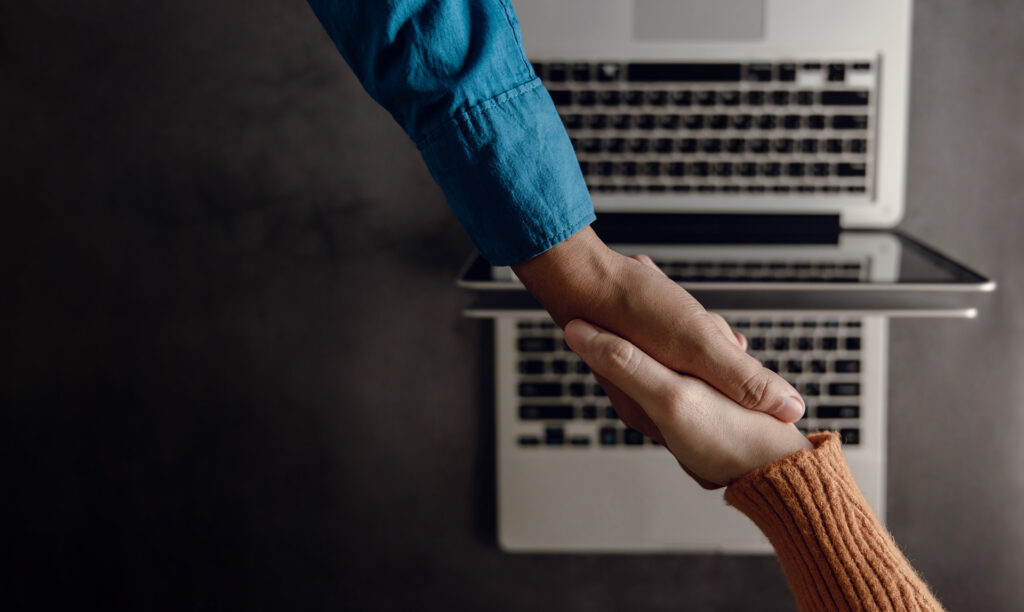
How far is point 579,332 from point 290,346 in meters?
0.54

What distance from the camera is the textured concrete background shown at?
2.89 ft

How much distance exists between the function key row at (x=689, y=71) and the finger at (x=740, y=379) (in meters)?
0.40

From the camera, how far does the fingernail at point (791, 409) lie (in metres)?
0.53

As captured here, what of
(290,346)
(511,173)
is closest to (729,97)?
(511,173)

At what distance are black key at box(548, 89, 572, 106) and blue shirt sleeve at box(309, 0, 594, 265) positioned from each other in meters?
0.36

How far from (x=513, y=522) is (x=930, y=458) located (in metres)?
0.54

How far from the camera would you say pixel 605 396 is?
0.88m

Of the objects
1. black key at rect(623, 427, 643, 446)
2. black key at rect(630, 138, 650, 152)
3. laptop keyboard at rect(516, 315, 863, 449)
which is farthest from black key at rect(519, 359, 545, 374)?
black key at rect(630, 138, 650, 152)

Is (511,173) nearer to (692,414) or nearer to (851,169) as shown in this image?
(692,414)

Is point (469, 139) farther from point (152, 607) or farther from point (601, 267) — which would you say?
point (152, 607)

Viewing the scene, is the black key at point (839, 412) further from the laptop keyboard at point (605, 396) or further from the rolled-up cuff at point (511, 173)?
the rolled-up cuff at point (511, 173)

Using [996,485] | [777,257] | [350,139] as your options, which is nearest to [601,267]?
[777,257]

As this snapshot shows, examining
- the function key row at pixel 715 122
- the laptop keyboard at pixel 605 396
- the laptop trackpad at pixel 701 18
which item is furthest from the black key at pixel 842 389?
the laptop trackpad at pixel 701 18

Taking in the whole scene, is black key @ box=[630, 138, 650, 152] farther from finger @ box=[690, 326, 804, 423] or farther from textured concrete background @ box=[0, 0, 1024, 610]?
finger @ box=[690, 326, 804, 423]
